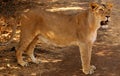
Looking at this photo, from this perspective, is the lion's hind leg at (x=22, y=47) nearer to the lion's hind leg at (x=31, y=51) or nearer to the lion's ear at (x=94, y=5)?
the lion's hind leg at (x=31, y=51)

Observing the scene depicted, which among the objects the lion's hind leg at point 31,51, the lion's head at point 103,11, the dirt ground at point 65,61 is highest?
the lion's head at point 103,11

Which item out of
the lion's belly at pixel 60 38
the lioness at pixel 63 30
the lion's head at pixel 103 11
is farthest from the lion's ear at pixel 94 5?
the lion's belly at pixel 60 38

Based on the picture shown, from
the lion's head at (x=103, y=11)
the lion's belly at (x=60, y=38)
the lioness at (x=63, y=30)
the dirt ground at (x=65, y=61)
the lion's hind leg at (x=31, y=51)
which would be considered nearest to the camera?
the lion's head at (x=103, y=11)

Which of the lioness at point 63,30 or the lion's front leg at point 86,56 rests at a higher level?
the lioness at point 63,30

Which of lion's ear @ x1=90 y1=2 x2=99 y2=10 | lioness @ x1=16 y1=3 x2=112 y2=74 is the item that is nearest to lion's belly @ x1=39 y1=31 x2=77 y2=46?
lioness @ x1=16 y1=3 x2=112 y2=74

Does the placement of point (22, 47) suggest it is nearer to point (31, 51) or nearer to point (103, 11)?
point (31, 51)

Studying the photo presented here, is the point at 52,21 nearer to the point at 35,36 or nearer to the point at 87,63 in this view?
the point at 35,36

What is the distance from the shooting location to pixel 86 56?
242 inches

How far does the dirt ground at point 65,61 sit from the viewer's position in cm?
637

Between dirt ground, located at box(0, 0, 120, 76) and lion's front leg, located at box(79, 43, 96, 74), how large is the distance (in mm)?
130

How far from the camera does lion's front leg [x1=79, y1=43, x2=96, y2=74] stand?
6.11m

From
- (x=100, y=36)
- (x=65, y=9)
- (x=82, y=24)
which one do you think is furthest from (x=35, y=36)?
(x=65, y=9)

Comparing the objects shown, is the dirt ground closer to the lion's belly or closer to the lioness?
the lioness

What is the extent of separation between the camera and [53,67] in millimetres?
6602
